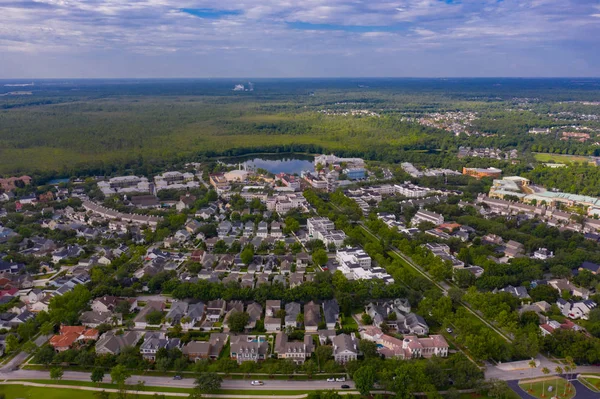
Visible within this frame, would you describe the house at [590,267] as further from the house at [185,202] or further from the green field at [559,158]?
the green field at [559,158]

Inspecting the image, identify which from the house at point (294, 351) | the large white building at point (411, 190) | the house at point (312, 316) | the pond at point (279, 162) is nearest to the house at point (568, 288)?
the house at point (312, 316)

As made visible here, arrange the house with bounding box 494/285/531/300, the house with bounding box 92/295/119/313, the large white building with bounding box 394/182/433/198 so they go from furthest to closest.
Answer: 1. the large white building with bounding box 394/182/433/198
2. the house with bounding box 494/285/531/300
3. the house with bounding box 92/295/119/313

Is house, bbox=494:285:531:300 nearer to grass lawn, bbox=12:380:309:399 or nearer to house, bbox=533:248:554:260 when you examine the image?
house, bbox=533:248:554:260

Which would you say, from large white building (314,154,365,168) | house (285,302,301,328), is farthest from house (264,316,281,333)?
large white building (314,154,365,168)

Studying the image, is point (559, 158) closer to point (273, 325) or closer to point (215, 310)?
point (273, 325)

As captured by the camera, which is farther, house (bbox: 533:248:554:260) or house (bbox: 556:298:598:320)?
house (bbox: 533:248:554:260)

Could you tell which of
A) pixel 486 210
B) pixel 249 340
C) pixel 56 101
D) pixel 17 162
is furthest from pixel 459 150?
pixel 56 101

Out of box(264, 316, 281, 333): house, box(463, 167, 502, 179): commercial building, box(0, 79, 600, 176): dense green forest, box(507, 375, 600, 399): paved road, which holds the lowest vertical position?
box(507, 375, 600, 399): paved road
